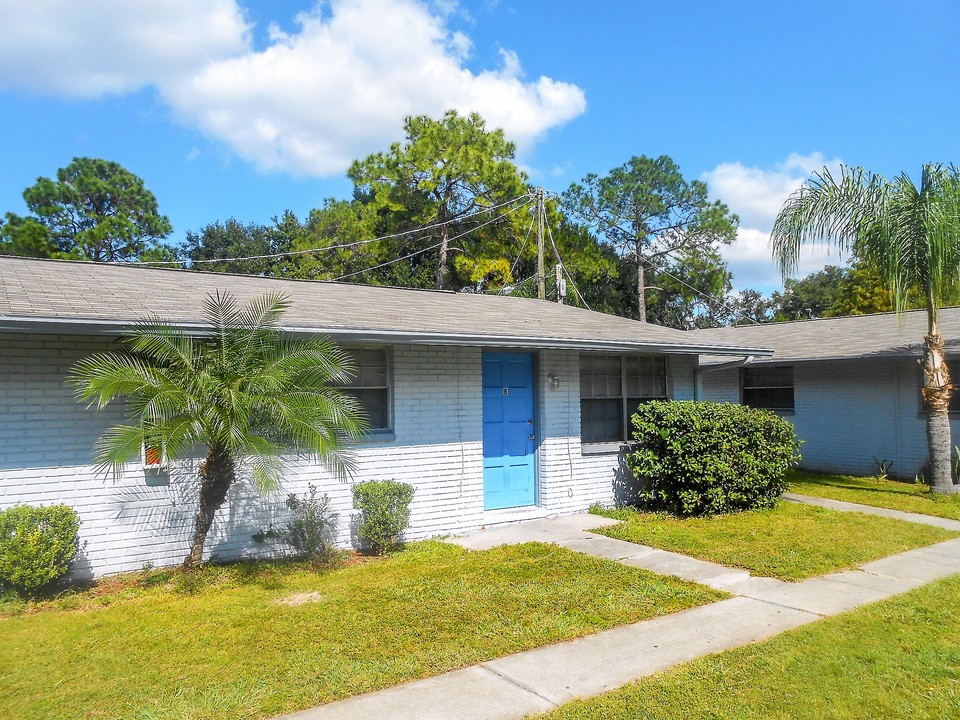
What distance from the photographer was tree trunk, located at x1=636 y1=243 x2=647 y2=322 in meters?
37.9

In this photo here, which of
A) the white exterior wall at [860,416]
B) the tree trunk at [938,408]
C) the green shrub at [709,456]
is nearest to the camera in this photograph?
the green shrub at [709,456]

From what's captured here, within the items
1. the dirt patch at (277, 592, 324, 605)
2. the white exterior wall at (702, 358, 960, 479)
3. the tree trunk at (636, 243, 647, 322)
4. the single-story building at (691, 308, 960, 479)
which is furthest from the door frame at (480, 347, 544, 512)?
the tree trunk at (636, 243, 647, 322)

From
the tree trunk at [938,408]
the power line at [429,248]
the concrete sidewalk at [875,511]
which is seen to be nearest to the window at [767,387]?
the concrete sidewalk at [875,511]

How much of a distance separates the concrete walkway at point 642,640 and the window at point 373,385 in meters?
1.90

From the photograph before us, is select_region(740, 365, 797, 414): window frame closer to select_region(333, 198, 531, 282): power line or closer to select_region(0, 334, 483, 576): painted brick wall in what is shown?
select_region(0, 334, 483, 576): painted brick wall

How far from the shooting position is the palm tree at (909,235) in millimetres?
10703

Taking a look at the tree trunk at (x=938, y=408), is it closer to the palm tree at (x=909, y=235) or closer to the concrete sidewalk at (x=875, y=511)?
the palm tree at (x=909, y=235)

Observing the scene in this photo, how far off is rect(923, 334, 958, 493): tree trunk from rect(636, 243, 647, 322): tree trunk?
85.4 feet

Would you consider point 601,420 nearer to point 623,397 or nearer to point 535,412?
point 623,397

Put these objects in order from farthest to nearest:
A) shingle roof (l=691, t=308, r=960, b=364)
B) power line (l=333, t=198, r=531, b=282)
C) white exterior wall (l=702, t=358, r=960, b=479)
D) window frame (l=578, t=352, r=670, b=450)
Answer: power line (l=333, t=198, r=531, b=282)
white exterior wall (l=702, t=358, r=960, b=479)
shingle roof (l=691, t=308, r=960, b=364)
window frame (l=578, t=352, r=670, b=450)

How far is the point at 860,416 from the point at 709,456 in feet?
21.8

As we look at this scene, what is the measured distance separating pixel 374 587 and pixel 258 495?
1.97 meters

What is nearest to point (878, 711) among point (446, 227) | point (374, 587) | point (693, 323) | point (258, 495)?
point (374, 587)

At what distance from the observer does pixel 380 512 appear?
25.9 ft
